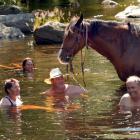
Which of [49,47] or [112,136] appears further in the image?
[49,47]

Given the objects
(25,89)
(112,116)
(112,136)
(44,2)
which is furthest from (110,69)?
(44,2)

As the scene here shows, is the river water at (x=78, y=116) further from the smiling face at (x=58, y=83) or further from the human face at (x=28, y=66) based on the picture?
the smiling face at (x=58, y=83)

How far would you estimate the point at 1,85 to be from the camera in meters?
14.9

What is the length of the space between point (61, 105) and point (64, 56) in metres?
1.38

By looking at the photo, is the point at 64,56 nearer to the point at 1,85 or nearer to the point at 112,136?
the point at 1,85

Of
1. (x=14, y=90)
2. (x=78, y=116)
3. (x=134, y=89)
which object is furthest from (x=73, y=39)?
(x=78, y=116)

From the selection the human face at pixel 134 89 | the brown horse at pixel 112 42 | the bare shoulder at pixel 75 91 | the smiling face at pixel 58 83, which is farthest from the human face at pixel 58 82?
the human face at pixel 134 89

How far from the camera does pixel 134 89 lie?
11.0m

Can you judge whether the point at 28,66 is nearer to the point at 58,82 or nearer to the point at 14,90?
the point at 58,82

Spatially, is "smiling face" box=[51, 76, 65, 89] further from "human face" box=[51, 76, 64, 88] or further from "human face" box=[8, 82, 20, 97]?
"human face" box=[8, 82, 20, 97]

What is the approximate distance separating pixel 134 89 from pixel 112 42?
2.42 meters

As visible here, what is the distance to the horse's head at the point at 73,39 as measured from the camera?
41.8ft

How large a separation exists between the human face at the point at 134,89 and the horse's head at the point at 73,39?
7.34ft

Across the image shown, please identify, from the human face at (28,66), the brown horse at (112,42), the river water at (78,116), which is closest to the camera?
the river water at (78,116)
